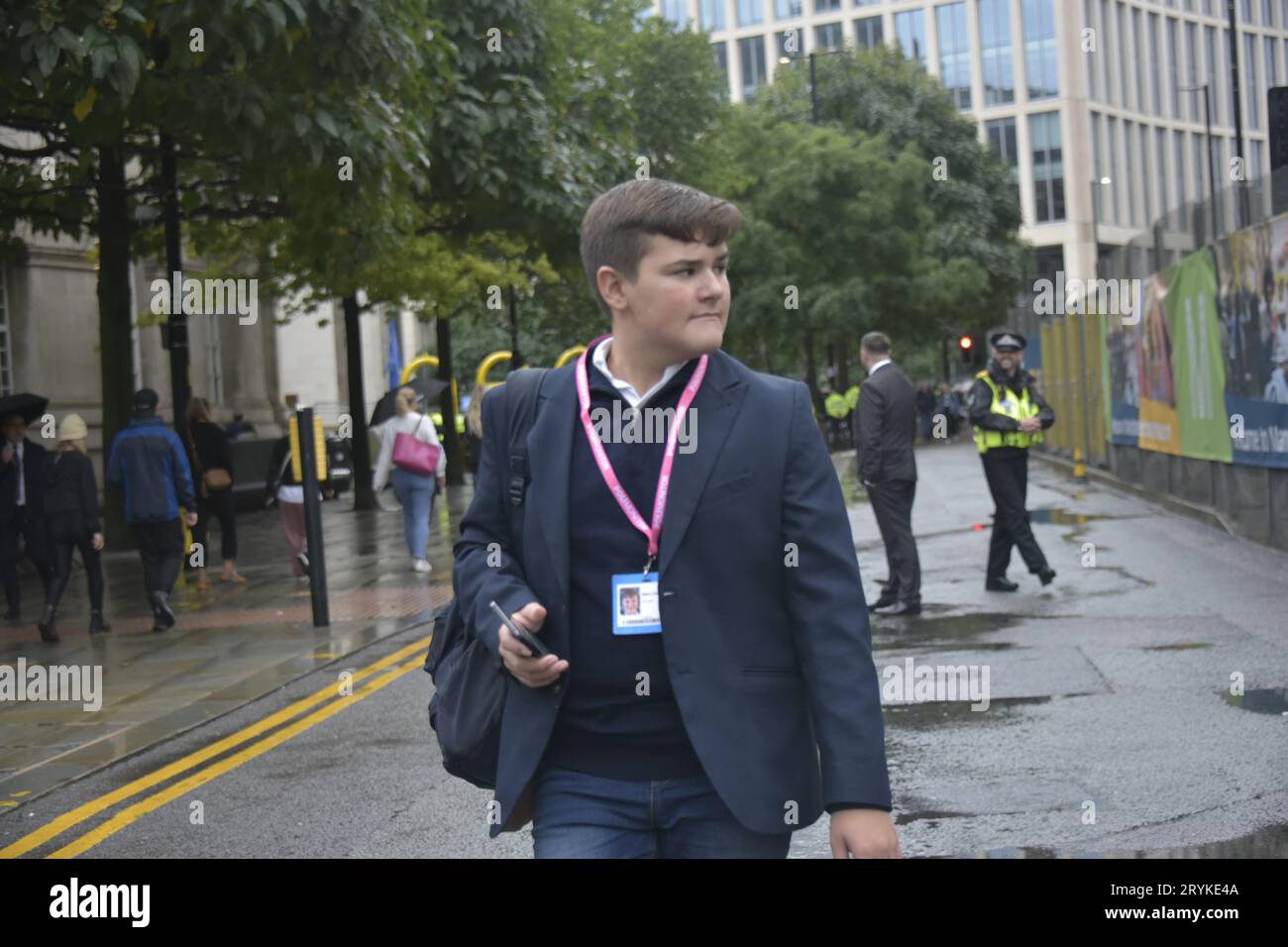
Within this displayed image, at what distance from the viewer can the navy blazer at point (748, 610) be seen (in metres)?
3.00

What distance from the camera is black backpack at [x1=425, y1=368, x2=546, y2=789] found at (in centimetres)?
313

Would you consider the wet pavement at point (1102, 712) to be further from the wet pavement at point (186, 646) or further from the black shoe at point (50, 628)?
the black shoe at point (50, 628)

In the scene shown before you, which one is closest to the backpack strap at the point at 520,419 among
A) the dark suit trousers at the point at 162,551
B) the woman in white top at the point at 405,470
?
the dark suit trousers at the point at 162,551

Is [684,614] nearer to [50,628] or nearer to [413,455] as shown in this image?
[50,628]

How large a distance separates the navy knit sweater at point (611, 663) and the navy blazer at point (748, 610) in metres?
0.03

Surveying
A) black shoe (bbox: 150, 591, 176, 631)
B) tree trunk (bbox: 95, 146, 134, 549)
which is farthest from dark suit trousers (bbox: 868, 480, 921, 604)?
tree trunk (bbox: 95, 146, 134, 549)

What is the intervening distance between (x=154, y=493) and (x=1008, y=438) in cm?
659

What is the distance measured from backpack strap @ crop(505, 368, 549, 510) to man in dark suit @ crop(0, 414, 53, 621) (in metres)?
12.7

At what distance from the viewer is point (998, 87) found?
3039 inches

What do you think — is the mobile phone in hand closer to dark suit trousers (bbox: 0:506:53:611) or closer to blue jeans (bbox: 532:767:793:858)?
blue jeans (bbox: 532:767:793:858)
